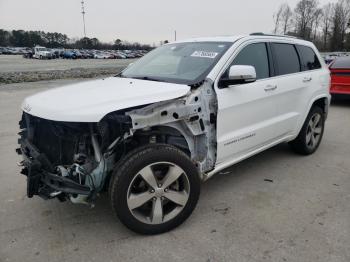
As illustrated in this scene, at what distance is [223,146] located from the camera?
354cm

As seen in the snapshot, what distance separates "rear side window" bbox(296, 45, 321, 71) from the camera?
16.1 ft

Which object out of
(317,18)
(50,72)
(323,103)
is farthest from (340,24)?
(323,103)

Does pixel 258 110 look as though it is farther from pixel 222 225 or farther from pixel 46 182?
pixel 46 182

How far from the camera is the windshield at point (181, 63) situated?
3.52 metres

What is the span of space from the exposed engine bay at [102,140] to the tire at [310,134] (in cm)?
221

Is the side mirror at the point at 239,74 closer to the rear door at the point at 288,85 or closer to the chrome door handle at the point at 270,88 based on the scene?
the chrome door handle at the point at 270,88

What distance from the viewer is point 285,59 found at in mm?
4504

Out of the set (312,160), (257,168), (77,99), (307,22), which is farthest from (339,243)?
(307,22)

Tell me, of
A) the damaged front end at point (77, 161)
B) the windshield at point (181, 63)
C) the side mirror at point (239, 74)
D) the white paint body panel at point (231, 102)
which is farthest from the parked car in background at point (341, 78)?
the damaged front end at point (77, 161)

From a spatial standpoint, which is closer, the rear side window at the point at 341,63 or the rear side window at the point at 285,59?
the rear side window at the point at 285,59

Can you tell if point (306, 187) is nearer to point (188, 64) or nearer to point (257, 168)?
point (257, 168)

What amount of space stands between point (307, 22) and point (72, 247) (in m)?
86.8

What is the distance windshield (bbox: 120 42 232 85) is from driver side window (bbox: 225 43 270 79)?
0.20 m

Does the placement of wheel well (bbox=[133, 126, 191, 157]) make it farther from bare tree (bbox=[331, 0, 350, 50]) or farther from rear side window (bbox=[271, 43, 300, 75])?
bare tree (bbox=[331, 0, 350, 50])
